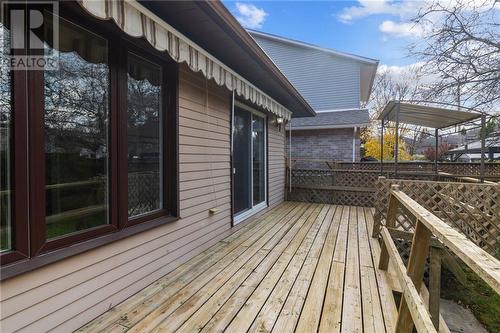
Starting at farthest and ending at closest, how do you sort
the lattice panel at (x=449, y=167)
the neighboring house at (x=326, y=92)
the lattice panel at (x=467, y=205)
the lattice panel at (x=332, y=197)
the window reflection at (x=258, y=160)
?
1. the neighboring house at (x=326, y=92)
2. the lattice panel at (x=449, y=167)
3. the lattice panel at (x=332, y=197)
4. the window reflection at (x=258, y=160)
5. the lattice panel at (x=467, y=205)

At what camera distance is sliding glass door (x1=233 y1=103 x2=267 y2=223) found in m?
5.05

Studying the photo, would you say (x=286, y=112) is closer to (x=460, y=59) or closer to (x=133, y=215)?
(x=133, y=215)

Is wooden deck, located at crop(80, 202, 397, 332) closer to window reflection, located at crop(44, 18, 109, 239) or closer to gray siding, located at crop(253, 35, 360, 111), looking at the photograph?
window reflection, located at crop(44, 18, 109, 239)

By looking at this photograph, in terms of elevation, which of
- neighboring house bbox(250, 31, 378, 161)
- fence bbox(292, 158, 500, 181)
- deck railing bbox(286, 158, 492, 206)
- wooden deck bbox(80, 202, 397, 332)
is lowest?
wooden deck bbox(80, 202, 397, 332)

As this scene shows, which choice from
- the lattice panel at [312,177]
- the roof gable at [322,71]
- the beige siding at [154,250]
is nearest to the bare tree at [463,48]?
the roof gable at [322,71]

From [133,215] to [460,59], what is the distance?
32.2ft

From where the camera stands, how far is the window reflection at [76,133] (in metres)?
1.94

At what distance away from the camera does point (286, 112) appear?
6.73 m

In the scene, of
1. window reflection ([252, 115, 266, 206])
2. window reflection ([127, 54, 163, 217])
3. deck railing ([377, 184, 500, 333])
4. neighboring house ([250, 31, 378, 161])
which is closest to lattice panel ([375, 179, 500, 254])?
deck railing ([377, 184, 500, 333])

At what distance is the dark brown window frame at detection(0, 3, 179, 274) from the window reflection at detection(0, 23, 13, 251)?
30 millimetres

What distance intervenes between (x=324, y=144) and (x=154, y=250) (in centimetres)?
961

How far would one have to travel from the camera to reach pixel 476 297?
4.04 meters

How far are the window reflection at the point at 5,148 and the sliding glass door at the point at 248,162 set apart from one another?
134 inches

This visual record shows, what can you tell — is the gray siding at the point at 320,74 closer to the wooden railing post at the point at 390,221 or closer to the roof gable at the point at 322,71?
the roof gable at the point at 322,71
